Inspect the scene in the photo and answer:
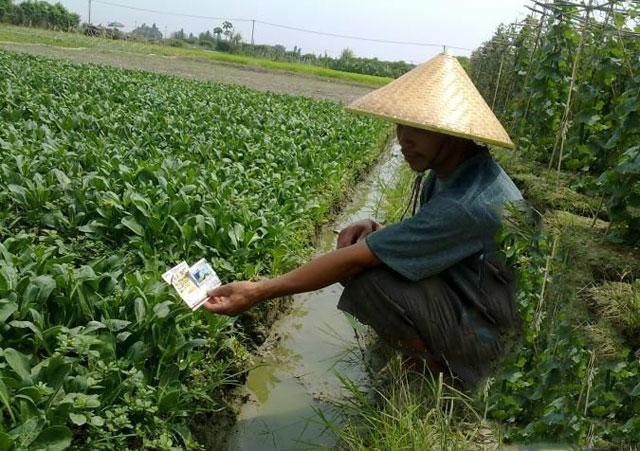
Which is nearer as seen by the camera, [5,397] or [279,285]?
[5,397]

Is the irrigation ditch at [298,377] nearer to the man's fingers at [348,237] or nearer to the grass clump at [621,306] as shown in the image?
the man's fingers at [348,237]

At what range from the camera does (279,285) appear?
100.0 inches

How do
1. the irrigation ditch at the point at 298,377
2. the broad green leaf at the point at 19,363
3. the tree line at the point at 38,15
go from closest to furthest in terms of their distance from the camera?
1. the broad green leaf at the point at 19,363
2. the irrigation ditch at the point at 298,377
3. the tree line at the point at 38,15

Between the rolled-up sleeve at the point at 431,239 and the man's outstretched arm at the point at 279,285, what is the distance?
0.18 metres

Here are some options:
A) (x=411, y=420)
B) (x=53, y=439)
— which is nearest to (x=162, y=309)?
(x=53, y=439)

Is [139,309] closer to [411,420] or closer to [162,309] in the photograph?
[162,309]

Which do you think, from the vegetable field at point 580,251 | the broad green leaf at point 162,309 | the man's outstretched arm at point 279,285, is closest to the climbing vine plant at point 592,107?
the vegetable field at point 580,251

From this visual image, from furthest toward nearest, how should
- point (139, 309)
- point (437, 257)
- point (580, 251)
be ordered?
point (580, 251), point (437, 257), point (139, 309)

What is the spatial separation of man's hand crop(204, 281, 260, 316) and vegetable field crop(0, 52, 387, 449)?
0.17 metres

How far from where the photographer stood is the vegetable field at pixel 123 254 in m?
2.08

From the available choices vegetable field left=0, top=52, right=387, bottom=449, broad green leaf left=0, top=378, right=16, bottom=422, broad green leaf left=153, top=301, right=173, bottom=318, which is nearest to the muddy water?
vegetable field left=0, top=52, right=387, bottom=449

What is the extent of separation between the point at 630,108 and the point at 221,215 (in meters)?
3.30

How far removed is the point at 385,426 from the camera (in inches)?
91.7

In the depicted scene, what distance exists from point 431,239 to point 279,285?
2.07 feet
